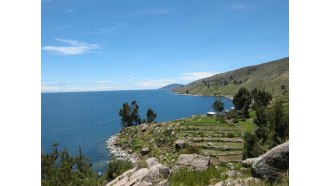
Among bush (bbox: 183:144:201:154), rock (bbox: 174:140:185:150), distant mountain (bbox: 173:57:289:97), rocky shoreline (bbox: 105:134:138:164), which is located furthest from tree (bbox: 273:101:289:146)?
distant mountain (bbox: 173:57:289:97)

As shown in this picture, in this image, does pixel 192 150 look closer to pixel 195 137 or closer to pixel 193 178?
pixel 195 137

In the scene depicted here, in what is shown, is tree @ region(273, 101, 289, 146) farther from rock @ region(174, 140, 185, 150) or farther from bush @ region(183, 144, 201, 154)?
rock @ region(174, 140, 185, 150)

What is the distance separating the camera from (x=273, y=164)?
17.4 feet

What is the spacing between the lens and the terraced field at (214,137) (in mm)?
25547

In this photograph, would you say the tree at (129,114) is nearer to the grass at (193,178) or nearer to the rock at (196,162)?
the rock at (196,162)

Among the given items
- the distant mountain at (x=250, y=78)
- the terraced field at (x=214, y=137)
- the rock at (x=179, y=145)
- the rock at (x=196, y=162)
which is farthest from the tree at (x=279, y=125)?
the distant mountain at (x=250, y=78)

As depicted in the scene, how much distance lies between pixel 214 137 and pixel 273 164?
26942mm

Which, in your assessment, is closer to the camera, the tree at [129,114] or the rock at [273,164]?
the rock at [273,164]

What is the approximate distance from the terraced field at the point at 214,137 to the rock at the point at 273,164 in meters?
17.1
